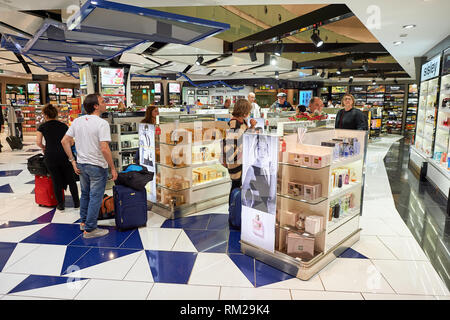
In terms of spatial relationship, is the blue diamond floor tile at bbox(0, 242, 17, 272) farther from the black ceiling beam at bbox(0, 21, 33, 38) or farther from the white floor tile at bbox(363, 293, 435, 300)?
the black ceiling beam at bbox(0, 21, 33, 38)

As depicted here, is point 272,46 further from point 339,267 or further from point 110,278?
point 110,278

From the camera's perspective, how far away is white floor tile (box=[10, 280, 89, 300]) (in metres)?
2.49

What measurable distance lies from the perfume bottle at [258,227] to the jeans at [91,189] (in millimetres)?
1816

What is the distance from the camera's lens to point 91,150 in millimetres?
3309

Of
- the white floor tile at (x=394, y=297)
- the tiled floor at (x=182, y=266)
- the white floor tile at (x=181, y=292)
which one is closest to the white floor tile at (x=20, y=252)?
the tiled floor at (x=182, y=266)

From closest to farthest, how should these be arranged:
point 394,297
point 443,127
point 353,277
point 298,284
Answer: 1. point 394,297
2. point 298,284
3. point 353,277
4. point 443,127

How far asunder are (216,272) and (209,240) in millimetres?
728

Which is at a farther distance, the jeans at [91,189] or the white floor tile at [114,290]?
the jeans at [91,189]

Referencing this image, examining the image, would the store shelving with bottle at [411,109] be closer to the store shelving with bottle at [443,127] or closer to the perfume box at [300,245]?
the store shelving with bottle at [443,127]

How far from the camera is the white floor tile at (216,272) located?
2.70 metres

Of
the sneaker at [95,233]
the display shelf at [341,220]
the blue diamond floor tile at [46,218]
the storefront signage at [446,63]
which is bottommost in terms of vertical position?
the blue diamond floor tile at [46,218]

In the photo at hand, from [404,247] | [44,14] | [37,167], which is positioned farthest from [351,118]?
[44,14]

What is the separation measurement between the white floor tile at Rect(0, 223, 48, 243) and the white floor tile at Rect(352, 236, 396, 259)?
3916mm

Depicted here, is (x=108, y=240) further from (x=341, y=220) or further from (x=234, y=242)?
(x=341, y=220)
